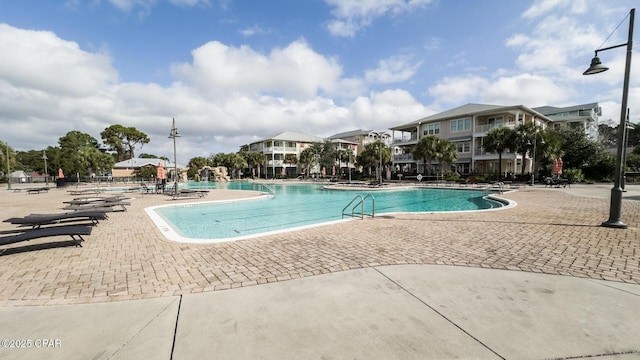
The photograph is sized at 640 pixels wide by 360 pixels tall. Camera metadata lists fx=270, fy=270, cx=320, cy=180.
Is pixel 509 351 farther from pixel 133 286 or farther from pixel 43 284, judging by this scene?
pixel 43 284

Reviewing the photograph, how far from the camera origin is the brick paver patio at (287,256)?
4.12m

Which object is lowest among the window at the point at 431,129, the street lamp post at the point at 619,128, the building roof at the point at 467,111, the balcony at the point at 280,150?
the street lamp post at the point at 619,128

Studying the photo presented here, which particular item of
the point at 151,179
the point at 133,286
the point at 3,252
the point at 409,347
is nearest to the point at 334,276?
the point at 409,347

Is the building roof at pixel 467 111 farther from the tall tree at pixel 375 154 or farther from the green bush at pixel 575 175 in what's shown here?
the green bush at pixel 575 175

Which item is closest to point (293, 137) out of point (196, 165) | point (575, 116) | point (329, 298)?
point (196, 165)

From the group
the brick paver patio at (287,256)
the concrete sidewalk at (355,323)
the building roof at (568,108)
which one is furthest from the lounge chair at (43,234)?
the building roof at (568,108)

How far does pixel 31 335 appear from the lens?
2799 millimetres

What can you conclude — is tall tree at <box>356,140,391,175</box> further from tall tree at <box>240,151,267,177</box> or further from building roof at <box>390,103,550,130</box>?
tall tree at <box>240,151,267,177</box>

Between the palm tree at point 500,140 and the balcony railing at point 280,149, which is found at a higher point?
the balcony railing at point 280,149

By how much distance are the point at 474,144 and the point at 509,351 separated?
44.1 metres

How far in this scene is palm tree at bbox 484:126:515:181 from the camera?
31111 mm

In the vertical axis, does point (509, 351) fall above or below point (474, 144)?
below

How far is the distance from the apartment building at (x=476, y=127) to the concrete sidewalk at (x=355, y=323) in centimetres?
3762

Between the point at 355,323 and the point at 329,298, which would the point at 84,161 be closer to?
the point at 329,298
